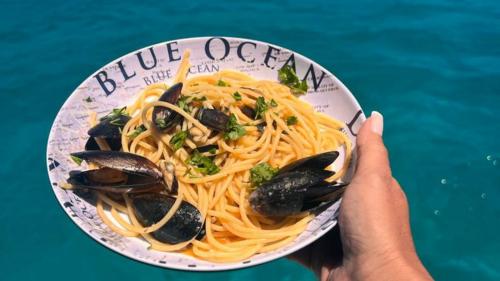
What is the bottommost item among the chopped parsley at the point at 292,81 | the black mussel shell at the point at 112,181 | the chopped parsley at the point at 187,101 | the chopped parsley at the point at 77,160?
the black mussel shell at the point at 112,181

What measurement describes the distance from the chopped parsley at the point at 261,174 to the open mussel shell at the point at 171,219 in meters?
0.65

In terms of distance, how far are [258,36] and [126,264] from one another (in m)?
6.02

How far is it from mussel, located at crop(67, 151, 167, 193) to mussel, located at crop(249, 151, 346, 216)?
3.08 feet

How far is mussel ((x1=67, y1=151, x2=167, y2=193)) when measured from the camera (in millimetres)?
3551

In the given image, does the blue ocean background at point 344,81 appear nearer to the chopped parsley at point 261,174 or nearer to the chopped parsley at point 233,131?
the chopped parsley at point 261,174

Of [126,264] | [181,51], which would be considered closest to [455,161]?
[181,51]

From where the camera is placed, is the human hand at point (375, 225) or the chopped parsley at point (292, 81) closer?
the human hand at point (375, 225)

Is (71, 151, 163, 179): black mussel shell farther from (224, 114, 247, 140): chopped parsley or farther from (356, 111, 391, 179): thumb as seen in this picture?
(356, 111, 391, 179): thumb

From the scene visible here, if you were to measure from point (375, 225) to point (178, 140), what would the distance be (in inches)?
78.5

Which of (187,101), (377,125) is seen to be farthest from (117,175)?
(377,125)

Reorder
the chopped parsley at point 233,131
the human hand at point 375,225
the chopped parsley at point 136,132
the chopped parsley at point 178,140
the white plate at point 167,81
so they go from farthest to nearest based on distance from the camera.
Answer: the chopped parsley at point 136,132 → the chopped parsley at point 233,131 → the chopped parsley at point 178,140 → the white plate at point 167,81 → the human hand at point 375,225

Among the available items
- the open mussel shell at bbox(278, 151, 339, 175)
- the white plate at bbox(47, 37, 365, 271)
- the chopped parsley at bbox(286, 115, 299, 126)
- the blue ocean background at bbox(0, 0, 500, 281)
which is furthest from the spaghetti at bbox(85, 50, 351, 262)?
the blue ocean background at bbox(0, 0, 500, 281)

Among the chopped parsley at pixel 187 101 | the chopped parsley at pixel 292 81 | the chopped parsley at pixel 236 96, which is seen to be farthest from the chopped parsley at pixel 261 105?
the chopped parsley at pixel 187 101

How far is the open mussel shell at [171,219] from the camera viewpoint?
3451mm
